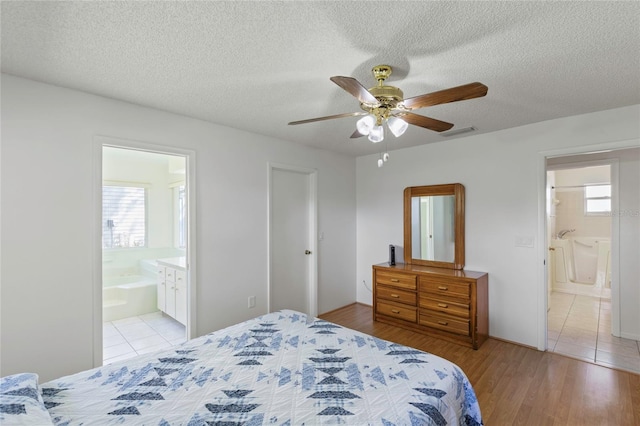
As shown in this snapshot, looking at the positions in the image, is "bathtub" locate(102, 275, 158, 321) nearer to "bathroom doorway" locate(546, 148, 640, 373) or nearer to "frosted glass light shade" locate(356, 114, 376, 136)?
"frosted glass light shade" locate(356, 114, 376, 136)

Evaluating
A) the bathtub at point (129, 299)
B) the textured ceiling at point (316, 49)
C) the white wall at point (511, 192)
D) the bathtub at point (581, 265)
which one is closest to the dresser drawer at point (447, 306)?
the white wall at point (511, 192)

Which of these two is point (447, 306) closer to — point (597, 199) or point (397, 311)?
point (397, 311)

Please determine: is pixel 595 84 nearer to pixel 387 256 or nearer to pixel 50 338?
pixel 387 256

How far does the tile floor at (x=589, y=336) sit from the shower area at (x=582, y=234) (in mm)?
516

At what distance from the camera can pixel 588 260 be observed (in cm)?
536

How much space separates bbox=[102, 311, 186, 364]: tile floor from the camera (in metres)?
3.24

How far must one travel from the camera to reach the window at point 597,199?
5.25 meters

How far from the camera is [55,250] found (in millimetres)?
2256

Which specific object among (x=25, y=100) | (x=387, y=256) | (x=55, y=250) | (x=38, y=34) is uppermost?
(x=38, y=34)

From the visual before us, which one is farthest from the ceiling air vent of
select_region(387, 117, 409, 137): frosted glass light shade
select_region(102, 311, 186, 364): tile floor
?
select_region(102, 311, 186, 364): tile floor

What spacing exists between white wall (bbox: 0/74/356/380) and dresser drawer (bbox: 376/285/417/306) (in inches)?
75.6

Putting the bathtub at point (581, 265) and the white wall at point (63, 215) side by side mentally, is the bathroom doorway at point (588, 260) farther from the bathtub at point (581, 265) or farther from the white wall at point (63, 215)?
the white wall at point (63, 215)

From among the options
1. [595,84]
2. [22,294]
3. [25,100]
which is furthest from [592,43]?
[22,294]

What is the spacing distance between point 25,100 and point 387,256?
4141 mm
